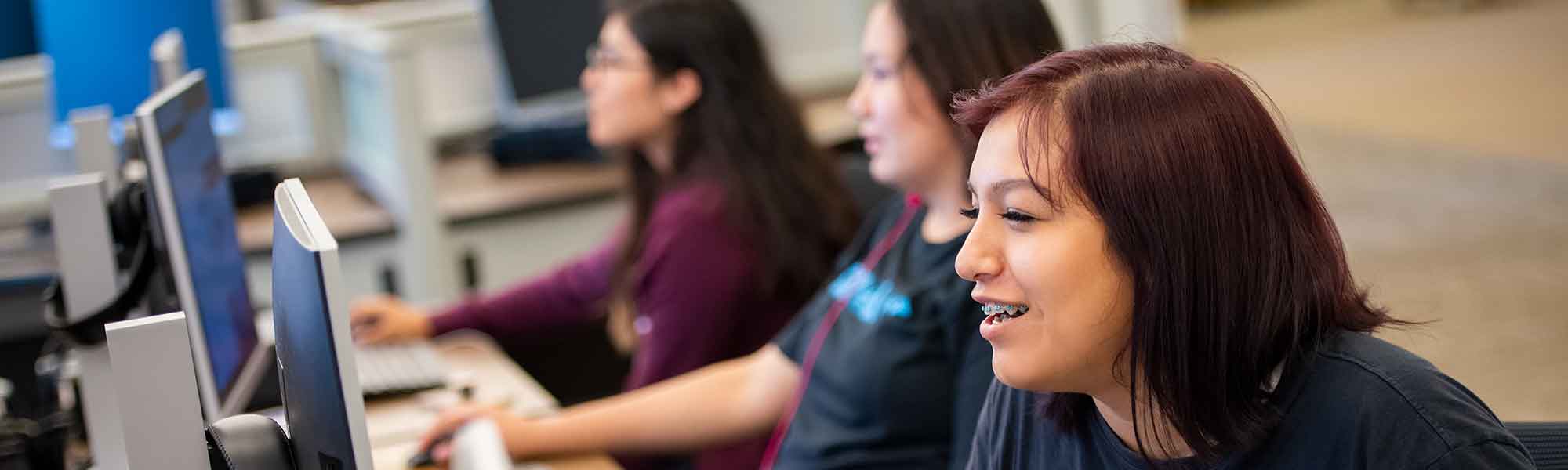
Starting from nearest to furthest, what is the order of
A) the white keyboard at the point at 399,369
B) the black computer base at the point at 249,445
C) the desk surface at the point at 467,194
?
1. the black computer base at the point at 249,445
2. the white keyboard at the point at 399,369
3. the desk surface at the point at 467,194

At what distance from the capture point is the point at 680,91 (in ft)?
7.29

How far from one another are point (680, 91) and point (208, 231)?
0.77 m

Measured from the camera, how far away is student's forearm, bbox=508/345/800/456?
1.80 meters

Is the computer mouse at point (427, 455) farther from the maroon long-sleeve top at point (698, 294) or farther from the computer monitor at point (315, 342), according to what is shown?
the computer monitor at point (315, 342)

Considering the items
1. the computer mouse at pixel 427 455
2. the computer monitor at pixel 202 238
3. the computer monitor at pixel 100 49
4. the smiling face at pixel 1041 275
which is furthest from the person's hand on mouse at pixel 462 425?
the computer monitor at pixel 100 49

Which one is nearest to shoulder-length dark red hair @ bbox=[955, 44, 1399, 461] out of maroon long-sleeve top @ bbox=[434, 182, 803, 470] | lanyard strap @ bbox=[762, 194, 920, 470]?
lanyard strap @ bbox=[762, 194, 920, 470]

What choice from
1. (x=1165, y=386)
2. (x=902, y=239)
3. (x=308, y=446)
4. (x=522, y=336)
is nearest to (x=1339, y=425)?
(x=1165, y=386)

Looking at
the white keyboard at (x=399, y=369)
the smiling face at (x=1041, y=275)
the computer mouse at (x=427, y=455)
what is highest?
the smiling face at (x=1041, y=275)

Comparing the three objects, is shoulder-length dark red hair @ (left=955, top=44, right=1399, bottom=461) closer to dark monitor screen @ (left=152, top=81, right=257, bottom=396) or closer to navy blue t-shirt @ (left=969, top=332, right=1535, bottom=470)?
navy blue t-shirt @ (left=969, top=332, right=1535, bottom=470)

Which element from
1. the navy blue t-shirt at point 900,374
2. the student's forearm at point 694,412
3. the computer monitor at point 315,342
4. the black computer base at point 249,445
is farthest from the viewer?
the student's forearm at point 694,412

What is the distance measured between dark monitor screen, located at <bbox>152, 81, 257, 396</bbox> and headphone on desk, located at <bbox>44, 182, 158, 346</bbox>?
59 mm

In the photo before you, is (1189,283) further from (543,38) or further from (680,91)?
(543,38)

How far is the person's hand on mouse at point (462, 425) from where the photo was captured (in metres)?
1.72

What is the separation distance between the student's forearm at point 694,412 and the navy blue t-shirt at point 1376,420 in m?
0.86
